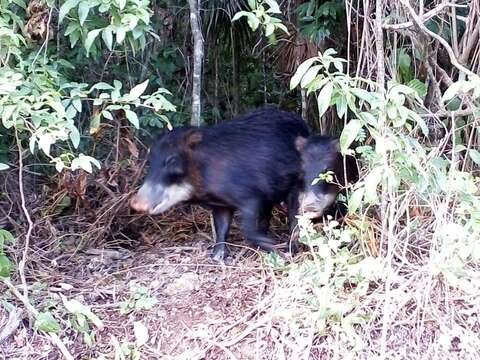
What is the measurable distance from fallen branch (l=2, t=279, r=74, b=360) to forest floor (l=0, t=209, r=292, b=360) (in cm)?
5

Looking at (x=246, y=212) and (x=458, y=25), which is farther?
(x=458, y=25)

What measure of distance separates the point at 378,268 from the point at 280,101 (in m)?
3.22

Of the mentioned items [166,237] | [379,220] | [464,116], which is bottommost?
[166,237]

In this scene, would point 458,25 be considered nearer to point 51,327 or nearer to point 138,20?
point 138,20

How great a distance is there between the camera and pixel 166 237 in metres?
5.04

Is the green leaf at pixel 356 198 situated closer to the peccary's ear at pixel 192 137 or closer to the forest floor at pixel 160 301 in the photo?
the forest floor at pixel 160 301

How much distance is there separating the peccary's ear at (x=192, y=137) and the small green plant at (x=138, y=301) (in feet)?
2.87

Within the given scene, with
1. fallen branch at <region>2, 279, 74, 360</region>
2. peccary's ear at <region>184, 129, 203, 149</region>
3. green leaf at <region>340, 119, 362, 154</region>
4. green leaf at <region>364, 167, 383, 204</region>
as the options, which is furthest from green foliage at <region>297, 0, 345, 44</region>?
fallen branch at <region>2, 279, 74, 360</region>

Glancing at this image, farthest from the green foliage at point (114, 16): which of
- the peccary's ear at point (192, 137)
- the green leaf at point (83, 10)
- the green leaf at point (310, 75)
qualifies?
the peccary's ear at point (192, 137)

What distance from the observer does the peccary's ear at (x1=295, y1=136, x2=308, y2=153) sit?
190 inches

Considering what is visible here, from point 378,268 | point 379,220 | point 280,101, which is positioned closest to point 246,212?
point 379,220

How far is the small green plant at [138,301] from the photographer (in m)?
4.10

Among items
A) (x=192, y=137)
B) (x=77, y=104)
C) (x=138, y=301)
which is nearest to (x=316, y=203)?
(x=192, y=137)

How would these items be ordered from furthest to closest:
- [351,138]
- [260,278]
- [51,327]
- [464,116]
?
[464,116]
[260,278]
[51,327]
[351,138]
